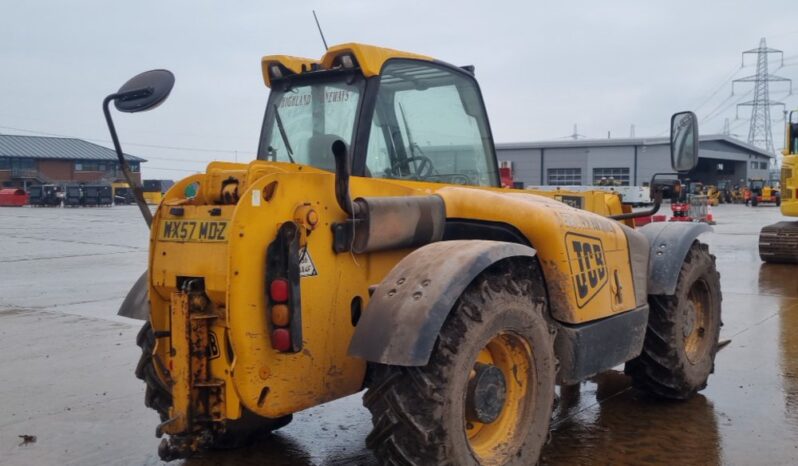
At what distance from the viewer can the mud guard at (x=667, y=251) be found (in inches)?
208

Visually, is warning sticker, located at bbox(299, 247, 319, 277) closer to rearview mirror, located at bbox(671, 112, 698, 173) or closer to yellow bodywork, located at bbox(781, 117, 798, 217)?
rearview mirror, located at bbox(671, 112, 698, 173)

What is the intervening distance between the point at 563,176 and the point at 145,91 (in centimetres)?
5316

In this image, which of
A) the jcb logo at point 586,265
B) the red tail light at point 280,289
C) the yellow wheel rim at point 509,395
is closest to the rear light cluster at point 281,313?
the red tail light at point 280,289

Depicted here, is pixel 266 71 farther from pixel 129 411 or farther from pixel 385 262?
pixel 129 411

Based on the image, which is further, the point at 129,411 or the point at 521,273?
the point at 129,411

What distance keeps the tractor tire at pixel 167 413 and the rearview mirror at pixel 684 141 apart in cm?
306

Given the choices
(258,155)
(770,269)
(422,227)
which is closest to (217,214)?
(422,227)

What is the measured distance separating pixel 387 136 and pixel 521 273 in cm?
110

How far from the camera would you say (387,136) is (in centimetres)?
443

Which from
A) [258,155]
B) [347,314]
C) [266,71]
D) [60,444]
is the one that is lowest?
[60,444]

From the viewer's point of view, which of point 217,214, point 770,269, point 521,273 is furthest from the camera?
point 770,269

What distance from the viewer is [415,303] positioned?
342 centimetres

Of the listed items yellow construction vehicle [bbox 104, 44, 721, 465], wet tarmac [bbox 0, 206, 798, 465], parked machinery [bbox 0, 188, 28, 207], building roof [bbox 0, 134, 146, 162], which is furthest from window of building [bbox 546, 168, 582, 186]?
yellow construction vehicle [bbox 104, 44, 721, 465]

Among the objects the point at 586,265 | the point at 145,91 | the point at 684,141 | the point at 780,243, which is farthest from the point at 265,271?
the point at 780,243
